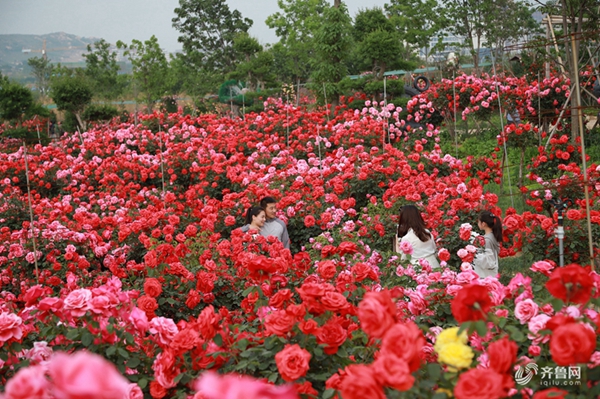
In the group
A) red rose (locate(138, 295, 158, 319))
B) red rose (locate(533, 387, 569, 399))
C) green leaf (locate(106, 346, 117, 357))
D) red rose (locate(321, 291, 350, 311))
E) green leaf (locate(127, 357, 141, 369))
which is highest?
red rose (locate(321, 291, 350, 311))

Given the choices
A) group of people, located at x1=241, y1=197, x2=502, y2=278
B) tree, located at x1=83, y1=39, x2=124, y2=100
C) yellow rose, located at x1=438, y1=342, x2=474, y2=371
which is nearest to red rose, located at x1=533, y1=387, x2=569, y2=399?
yellow rose, located at x1=438, y1=342, x2=474, y2=371

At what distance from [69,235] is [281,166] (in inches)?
126

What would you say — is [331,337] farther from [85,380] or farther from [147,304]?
[85,380]

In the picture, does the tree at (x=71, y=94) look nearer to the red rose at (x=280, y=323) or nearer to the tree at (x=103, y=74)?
the tree at (x=103, y=74)

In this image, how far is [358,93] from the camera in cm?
1369

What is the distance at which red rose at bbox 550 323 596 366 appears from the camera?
4.32 feet

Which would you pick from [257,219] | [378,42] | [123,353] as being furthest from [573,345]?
[378,42]

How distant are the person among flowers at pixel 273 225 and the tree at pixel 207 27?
26.5 metres

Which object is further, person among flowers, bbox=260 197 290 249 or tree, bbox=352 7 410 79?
tree, bbox=352 7 410 79

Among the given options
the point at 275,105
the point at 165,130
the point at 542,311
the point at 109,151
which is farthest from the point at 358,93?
the point at 542,311

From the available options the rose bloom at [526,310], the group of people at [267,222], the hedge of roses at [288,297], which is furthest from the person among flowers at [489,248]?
the rose bloom at [526,310]

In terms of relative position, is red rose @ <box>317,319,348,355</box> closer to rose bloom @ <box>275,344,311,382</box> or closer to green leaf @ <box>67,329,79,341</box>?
rose bloom @ <box>275,344,311,382</box>

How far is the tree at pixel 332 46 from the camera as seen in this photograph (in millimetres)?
13453

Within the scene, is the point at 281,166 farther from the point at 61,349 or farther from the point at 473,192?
the point at 61,349
